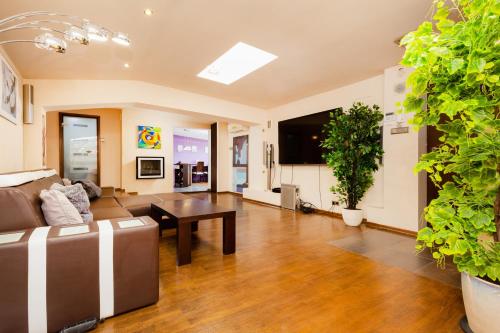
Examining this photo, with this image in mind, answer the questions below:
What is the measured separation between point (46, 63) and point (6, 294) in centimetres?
340

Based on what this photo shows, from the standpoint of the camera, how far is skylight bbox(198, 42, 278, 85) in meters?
3.26

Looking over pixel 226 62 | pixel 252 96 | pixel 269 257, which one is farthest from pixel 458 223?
pixel 252 96

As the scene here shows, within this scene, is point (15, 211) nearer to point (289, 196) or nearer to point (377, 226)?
point (377, 226)

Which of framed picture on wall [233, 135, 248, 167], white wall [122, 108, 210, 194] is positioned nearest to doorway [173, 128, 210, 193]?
framed picture on wall [233, 135, 248, 167]

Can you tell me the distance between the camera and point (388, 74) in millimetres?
3658

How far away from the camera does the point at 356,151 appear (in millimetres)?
3754

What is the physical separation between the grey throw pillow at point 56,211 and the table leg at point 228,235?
138 cm

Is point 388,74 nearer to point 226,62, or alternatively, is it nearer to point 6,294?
point 226,62

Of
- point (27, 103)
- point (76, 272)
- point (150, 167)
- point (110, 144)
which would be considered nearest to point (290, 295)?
point (76, 272)

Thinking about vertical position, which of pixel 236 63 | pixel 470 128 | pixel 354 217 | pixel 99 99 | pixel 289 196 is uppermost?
pixel 236 63

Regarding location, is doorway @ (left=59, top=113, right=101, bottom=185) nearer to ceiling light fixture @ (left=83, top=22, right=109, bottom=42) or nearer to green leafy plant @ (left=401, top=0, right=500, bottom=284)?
ceiling light fixture @ (left=83, top=22, right=109, bottom=42)

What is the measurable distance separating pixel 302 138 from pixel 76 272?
449 cm

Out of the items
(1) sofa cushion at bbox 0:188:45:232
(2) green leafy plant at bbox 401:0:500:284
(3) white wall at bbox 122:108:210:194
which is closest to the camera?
(2) green leafy plant at bbox 401:0:500:284

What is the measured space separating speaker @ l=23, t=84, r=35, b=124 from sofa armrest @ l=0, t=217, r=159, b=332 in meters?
3.23
